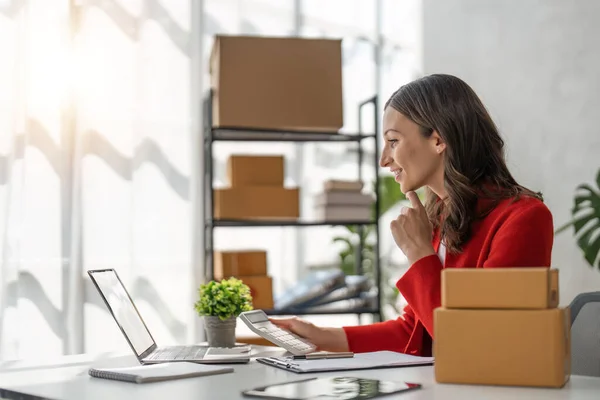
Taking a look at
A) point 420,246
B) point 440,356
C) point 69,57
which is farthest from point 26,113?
point 440,356

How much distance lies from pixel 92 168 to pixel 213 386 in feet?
7.91

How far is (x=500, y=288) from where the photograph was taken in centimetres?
136

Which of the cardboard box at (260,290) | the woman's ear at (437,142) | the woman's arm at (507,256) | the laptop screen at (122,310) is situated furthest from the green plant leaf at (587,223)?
the laptop screen at (122,310)

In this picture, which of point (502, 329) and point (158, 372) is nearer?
point (502, 329)

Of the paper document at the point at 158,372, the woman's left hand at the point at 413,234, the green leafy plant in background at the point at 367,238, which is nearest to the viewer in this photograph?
the paper document at the point at 158,372

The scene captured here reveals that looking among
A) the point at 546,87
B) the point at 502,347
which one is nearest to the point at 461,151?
the point at 502,347

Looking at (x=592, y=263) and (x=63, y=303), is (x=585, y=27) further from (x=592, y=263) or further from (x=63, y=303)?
(x=63, y=303)

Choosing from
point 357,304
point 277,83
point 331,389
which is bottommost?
point 357,304

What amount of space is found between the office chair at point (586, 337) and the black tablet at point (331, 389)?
607 millimetres

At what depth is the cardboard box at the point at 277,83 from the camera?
11.3 ft

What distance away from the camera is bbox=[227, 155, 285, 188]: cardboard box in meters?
3.58

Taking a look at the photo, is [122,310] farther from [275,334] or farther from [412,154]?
[412,154]

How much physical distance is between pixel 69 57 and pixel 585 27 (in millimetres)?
2505

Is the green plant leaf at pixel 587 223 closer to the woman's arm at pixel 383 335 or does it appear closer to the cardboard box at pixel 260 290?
the cardboard box at pixel 260 290
